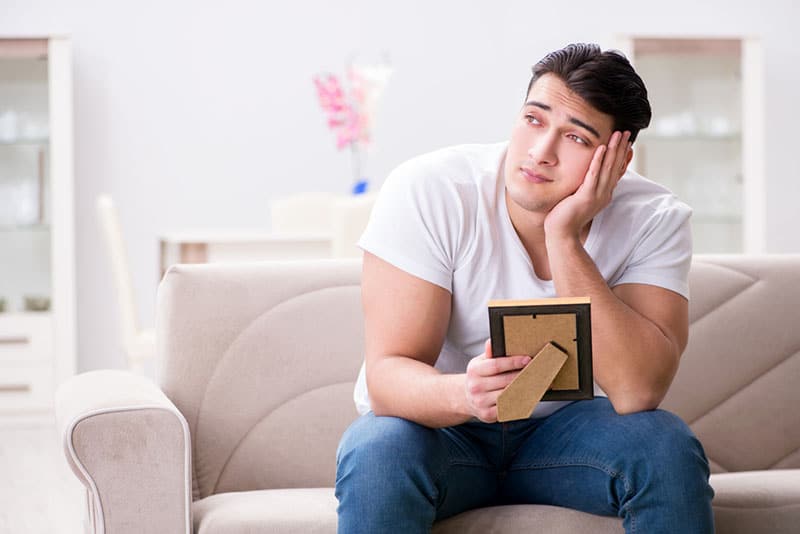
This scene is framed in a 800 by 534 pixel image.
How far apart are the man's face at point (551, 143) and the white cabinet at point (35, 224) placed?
3522mm

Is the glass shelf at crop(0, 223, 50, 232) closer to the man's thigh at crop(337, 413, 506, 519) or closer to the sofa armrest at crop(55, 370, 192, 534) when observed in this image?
the sofa armrest at crop(55, 370, 192, 534)

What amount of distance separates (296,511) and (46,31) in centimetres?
406

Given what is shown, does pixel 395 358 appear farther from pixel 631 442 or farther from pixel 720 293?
pixel 720 293

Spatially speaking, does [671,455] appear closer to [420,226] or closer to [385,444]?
[385,444]

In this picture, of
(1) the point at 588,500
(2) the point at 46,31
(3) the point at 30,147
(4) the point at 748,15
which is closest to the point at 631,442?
(1) the point at 588,500

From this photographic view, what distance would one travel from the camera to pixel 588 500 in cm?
167

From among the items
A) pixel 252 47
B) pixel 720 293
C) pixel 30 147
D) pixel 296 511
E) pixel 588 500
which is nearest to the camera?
pixel 588 500

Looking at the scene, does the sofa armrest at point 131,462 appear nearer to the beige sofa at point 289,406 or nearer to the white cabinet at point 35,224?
the beige sofa at point 289,406

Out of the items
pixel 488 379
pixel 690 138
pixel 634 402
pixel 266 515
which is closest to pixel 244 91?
pixel 690 138

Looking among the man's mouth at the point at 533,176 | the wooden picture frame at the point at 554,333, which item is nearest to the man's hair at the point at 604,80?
the man's mouth at the point at 533,176

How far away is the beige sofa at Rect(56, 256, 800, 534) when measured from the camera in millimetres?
1706

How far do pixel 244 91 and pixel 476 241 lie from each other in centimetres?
384

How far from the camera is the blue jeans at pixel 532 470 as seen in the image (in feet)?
5.06

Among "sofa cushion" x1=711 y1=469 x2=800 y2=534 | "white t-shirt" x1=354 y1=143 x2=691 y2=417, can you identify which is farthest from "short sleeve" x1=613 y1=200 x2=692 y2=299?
"sofa cushion" x1=711 y1=469 x2=800 y2=534
